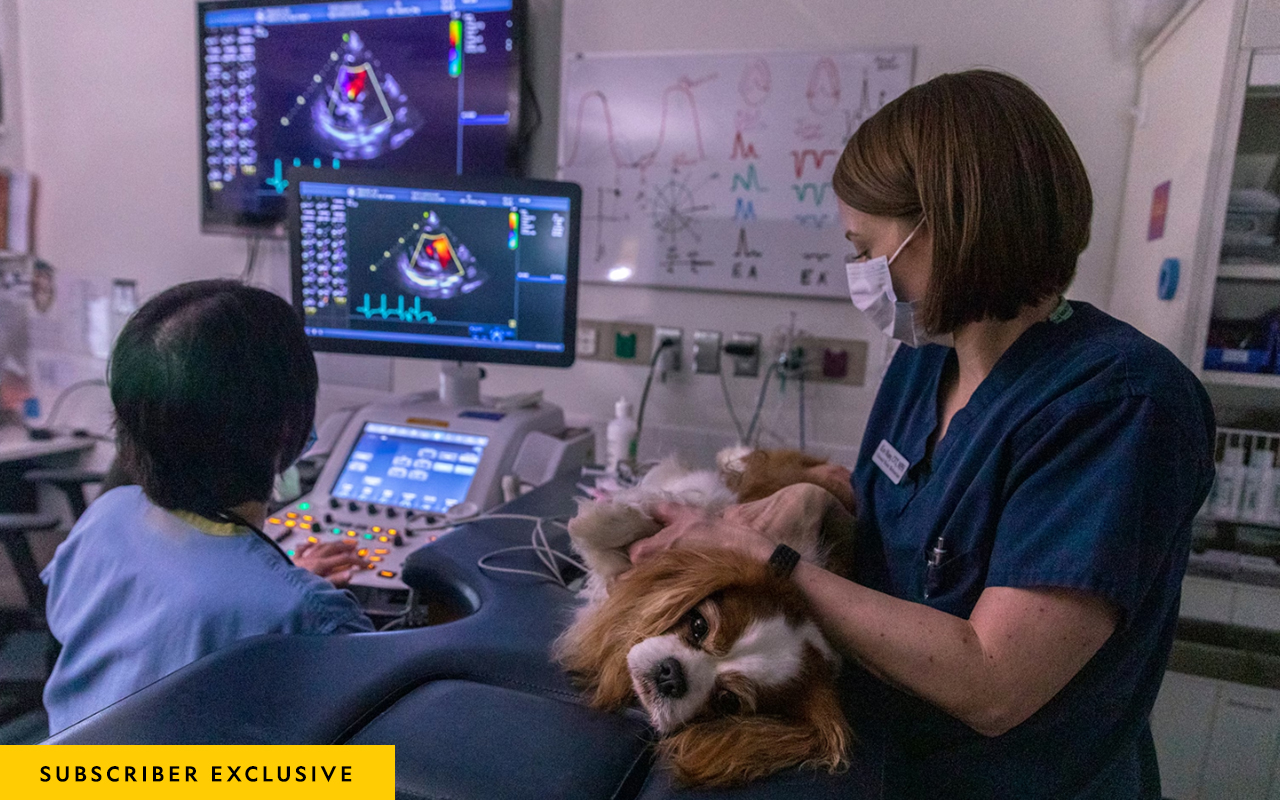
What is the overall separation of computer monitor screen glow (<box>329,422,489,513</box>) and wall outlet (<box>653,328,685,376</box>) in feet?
2.07

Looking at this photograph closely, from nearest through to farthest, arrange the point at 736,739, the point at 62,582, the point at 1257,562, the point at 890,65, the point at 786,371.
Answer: the point at 736,739, the point at 62,582, the point at 1257,562, the point at 890,65, the point at 786,371

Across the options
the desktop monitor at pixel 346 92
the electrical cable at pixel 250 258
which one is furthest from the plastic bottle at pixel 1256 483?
the electrical cable at pixel 250 258

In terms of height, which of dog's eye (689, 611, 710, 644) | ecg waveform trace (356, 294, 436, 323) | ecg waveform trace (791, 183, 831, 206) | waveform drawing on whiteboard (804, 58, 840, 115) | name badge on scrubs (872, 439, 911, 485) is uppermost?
waveform drawing on whiteboard (804, 58, 840, 115)

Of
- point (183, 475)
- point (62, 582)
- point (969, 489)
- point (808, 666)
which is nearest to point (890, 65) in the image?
point (969, 489)

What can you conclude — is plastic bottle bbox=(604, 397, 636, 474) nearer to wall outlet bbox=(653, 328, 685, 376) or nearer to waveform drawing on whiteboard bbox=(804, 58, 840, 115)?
wall outlet bbox=(653, 328, 685, 376)

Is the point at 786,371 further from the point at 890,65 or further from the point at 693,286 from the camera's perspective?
the point at 890,65

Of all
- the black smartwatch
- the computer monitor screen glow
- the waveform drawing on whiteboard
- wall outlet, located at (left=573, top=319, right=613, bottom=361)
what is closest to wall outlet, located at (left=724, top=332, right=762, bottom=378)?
wall outlet, located at (left=573, top=319, right=613, bottom=361)

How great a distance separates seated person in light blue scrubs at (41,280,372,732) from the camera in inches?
32.0

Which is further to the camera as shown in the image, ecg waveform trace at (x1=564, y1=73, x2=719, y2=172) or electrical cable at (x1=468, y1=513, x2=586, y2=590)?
ecg waveform trace at (x1=564, y1=73, x2=719, y2=172)

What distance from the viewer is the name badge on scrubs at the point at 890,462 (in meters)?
0.92

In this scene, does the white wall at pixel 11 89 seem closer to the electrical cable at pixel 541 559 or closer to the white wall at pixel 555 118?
the white wall at pixel 555 118

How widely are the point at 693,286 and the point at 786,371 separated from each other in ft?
1.08

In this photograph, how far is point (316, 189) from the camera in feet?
5.06

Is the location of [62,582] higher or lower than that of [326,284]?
lower
